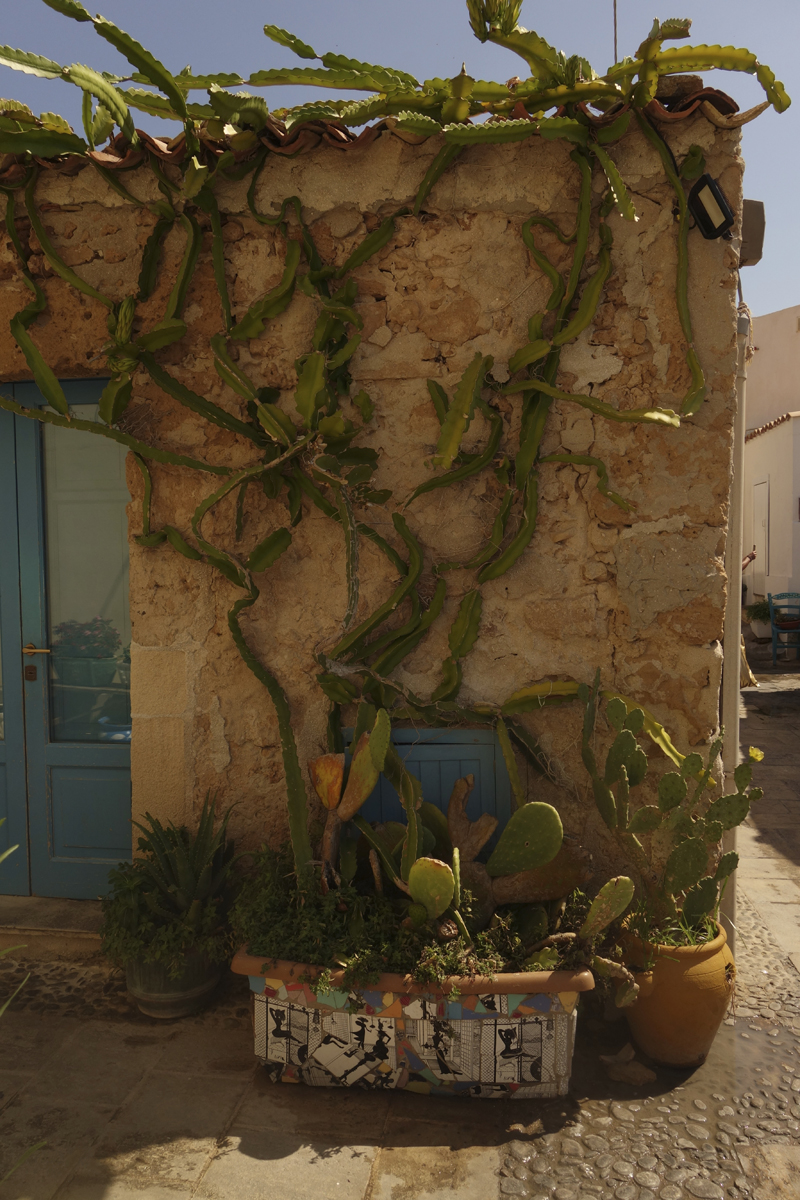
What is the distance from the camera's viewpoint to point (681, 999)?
2.22 meters

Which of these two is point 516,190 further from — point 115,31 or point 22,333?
point 22,333

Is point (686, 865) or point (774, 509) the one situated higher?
point (774, 509)

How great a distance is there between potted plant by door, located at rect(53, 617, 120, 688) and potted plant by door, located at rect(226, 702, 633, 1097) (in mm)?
1078

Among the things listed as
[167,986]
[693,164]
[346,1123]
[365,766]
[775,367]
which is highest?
[775,367]

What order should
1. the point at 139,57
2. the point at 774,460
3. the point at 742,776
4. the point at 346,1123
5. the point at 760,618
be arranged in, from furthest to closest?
the point at 774,460, the point at 760,618, the point at 742,776, the point at 139,57, the point at 346,1123

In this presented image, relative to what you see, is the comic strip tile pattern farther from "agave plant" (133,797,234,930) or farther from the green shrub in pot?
the green shrub in pot

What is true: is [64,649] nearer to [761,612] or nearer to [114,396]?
[114,396]

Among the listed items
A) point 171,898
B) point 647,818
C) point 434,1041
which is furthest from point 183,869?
point 647,818

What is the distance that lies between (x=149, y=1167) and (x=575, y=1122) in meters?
1.07

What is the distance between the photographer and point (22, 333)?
Answer: 2.60 m

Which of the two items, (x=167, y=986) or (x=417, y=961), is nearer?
(x=417, y=961)

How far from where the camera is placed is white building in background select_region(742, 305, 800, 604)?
A: 461 inches

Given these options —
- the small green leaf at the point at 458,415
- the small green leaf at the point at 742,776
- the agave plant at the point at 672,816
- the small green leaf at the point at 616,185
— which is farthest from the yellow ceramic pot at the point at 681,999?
the small green leaf at the point at 616,185

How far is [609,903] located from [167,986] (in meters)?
1.40
